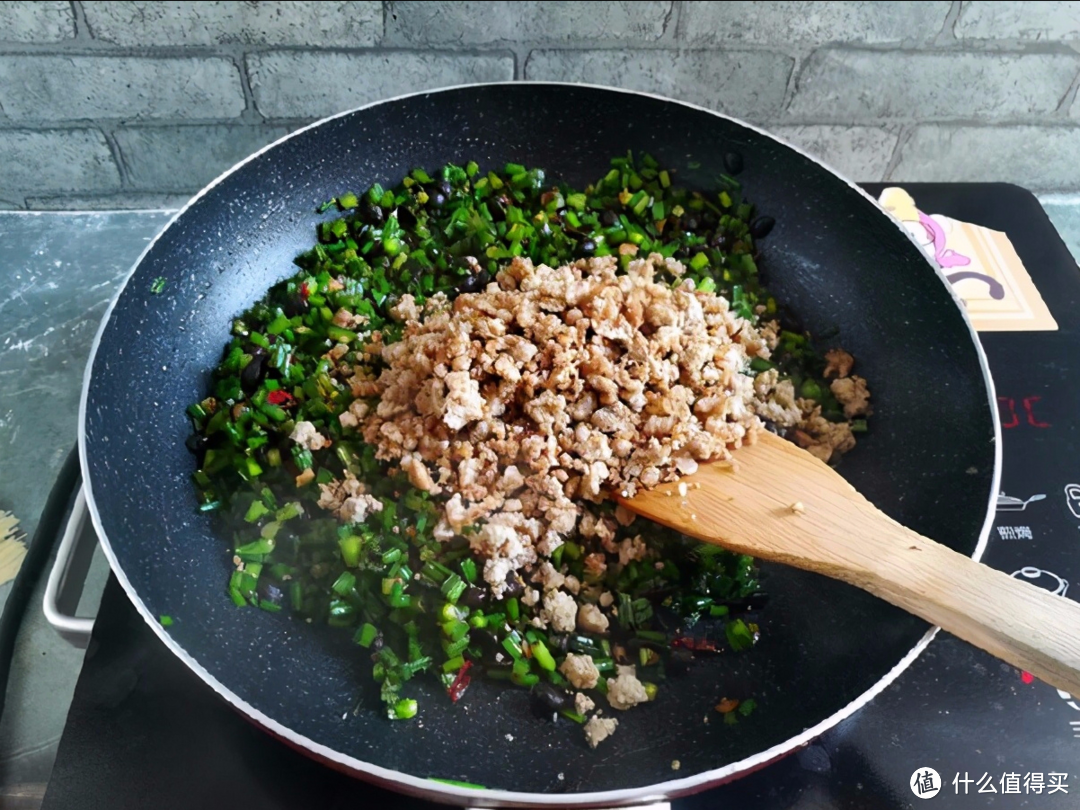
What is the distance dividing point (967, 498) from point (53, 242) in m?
1.90

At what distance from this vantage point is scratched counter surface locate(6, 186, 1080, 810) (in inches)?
39.5

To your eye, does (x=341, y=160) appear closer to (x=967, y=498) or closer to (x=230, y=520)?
(x=230, y=520)

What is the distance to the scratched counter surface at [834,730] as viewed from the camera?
1.00 meters

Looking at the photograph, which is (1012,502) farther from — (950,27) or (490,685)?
(950,27)

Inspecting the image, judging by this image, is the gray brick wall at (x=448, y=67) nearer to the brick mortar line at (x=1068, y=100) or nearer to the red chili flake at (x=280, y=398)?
the brick mortar line at (x=1068, y=100)

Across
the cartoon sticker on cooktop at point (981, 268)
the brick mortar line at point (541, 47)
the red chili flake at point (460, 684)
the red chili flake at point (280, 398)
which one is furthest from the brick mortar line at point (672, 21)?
the red chili flake at point (460, 684)

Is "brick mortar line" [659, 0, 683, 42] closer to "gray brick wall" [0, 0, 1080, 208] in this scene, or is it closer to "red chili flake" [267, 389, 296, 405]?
"gray brick wall" [0, 0, 1080, 208]

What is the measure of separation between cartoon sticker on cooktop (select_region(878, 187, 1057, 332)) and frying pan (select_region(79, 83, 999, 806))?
23cm

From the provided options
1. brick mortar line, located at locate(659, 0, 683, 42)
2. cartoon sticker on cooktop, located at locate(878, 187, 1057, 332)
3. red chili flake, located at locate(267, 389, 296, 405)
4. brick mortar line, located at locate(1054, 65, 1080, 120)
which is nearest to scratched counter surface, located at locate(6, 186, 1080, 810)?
cartoon sticker on cooktop, located at locate(878, 187, 1057, 332)

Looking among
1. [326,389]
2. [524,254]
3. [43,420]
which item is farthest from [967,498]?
[43,420]

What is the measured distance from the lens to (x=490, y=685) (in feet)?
3.55

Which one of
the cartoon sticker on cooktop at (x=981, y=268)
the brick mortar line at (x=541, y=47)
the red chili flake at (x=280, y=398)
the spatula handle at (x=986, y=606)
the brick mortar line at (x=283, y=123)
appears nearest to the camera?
the spatula handle at (x=986, y=606)

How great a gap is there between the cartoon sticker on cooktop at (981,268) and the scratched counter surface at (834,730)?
0.43 ft

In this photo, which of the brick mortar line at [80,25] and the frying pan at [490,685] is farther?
the brick mortar line at [80,25]
